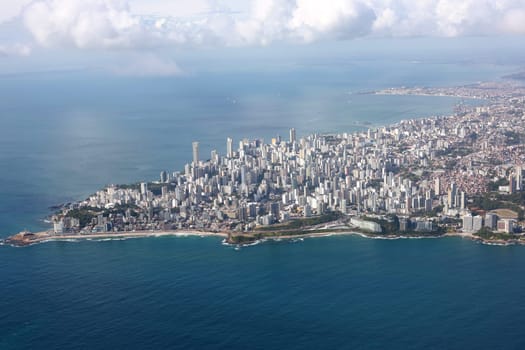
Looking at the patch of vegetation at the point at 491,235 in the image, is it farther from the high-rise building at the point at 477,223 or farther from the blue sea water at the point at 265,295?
the blue sea water at the point at 265,295

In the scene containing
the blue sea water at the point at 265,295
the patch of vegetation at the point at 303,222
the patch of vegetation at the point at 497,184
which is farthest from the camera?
the patch of vegetation at the point at 497,184

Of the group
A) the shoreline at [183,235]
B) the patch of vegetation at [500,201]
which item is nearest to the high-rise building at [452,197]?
the patch of vegetation at [500,201]

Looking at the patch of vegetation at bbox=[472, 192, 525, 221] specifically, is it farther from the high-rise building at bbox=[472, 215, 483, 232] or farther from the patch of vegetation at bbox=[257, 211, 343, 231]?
the patch of vegetation at bbox=[257, 211, 343, 231]

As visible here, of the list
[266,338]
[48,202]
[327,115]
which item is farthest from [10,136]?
[266,338]

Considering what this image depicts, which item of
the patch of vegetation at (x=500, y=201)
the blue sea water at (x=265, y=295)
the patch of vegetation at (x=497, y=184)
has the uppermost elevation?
the patch of vegetation at (x=497, y=184)

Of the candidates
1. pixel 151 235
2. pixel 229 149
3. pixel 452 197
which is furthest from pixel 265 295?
pixel 229 149

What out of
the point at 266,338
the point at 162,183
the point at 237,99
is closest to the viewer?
the point at 266,338

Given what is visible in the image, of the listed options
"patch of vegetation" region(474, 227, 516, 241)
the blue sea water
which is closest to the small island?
"patch of vegetation" region(474, 227, 516, 241)

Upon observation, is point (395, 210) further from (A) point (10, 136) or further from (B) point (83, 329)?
(A) point (10, 136)

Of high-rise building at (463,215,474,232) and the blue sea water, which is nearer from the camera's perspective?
the blue sea water
